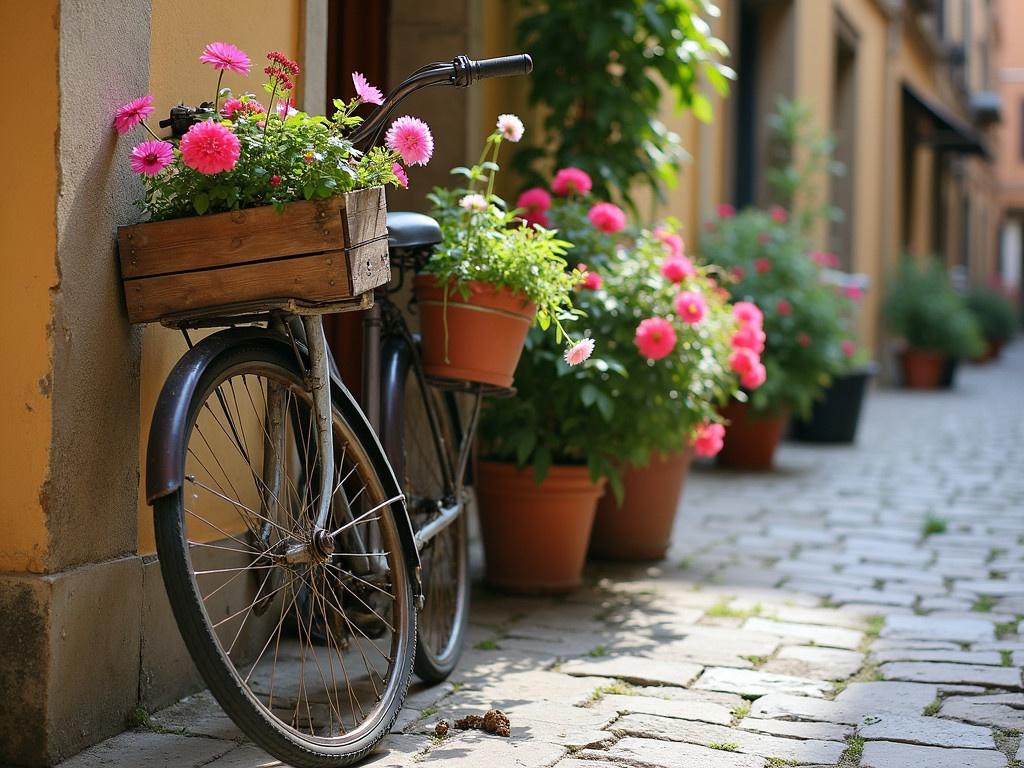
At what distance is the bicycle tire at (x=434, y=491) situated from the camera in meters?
3.45

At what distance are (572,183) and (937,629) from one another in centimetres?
197

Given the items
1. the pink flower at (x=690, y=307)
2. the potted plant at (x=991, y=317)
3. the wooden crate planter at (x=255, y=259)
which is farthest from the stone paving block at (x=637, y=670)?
the potted plant at (x=991, y=317)

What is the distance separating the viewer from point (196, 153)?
2.51 metres

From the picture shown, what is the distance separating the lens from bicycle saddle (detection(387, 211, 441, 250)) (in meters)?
3.28

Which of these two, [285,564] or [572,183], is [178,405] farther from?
[572,183]

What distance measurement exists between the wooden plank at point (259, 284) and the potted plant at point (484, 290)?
843 mm

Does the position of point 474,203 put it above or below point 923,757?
above

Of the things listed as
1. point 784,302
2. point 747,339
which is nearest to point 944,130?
point 784,302

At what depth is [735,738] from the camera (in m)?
2.94

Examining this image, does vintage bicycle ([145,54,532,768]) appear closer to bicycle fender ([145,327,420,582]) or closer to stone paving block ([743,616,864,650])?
bicycle fender ([145,327,420,582])

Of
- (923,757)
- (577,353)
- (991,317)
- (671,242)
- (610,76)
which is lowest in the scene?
(923,757)

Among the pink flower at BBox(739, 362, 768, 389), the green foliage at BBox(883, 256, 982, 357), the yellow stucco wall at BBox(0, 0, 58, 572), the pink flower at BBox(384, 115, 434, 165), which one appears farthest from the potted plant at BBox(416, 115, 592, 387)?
the green foliage at BBox(883, 256, 982, 357)

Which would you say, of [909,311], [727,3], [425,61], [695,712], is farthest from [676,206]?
[909,311]

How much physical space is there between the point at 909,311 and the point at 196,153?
1310 cm
